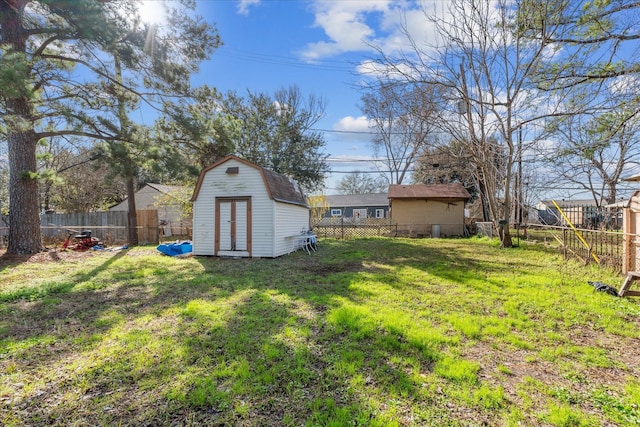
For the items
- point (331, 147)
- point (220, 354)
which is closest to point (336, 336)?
point (220, 354)

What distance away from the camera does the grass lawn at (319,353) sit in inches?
89.4

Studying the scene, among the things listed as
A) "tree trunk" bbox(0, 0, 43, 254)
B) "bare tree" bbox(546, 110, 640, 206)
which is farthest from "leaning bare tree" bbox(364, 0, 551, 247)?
"tree trunk" bbox(0, 0, 43, 254)

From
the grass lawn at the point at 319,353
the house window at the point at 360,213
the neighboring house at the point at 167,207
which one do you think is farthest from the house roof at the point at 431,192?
the house window at the point at 360,213

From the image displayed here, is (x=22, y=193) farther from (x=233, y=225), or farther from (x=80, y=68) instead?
(x=233, y=225)

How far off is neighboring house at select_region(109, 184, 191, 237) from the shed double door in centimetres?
704

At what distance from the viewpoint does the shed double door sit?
9672mm

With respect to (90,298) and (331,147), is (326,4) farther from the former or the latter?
(331,147)

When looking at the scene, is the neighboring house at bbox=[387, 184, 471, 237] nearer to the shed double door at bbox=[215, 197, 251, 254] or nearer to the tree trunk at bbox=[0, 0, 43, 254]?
the shed double door at bbox=[215, 197, 251, 254]

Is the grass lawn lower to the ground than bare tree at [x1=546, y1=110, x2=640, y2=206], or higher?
lower

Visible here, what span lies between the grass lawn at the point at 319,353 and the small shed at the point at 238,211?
3.37m

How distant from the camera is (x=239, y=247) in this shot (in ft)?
32.0

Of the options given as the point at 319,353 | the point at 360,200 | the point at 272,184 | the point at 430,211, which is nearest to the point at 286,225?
the point at 272,184

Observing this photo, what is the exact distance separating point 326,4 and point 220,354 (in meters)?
8.96

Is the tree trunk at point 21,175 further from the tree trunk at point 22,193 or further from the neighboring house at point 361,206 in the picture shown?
the neighboring house at point 361,206
